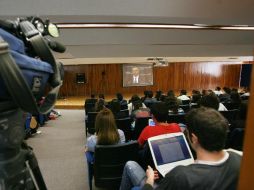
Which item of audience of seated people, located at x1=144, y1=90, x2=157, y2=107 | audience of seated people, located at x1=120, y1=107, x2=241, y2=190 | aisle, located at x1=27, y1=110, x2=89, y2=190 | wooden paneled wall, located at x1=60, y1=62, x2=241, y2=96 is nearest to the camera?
audience of seated people, located at x1=120, y1=107, x2=241, y2=190

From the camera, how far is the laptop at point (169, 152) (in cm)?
152

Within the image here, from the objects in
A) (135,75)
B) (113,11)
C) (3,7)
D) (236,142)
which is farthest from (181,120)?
(135,75)

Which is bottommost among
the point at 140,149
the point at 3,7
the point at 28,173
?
the point at 140,149

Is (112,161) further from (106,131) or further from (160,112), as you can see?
(160,112)

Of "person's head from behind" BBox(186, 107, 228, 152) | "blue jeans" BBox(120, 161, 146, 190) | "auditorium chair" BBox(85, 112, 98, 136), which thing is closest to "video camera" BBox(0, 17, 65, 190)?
"person's head from behind" BBox(186, 107, 228, 152)

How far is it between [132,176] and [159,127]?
57cm

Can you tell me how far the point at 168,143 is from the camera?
1.58m

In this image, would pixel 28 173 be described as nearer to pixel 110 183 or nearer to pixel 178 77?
pixel 110 183

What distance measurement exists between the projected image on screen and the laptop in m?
11.4

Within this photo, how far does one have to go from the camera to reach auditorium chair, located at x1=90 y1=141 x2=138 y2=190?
2203 mm

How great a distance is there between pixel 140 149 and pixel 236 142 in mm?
1203

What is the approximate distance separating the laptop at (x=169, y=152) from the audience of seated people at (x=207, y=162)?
0.36 metres

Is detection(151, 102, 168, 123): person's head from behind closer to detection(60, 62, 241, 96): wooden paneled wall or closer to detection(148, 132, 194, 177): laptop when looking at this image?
detection(148, 132, 194, 177): laptop

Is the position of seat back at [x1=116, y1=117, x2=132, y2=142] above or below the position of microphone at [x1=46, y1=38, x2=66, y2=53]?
below
